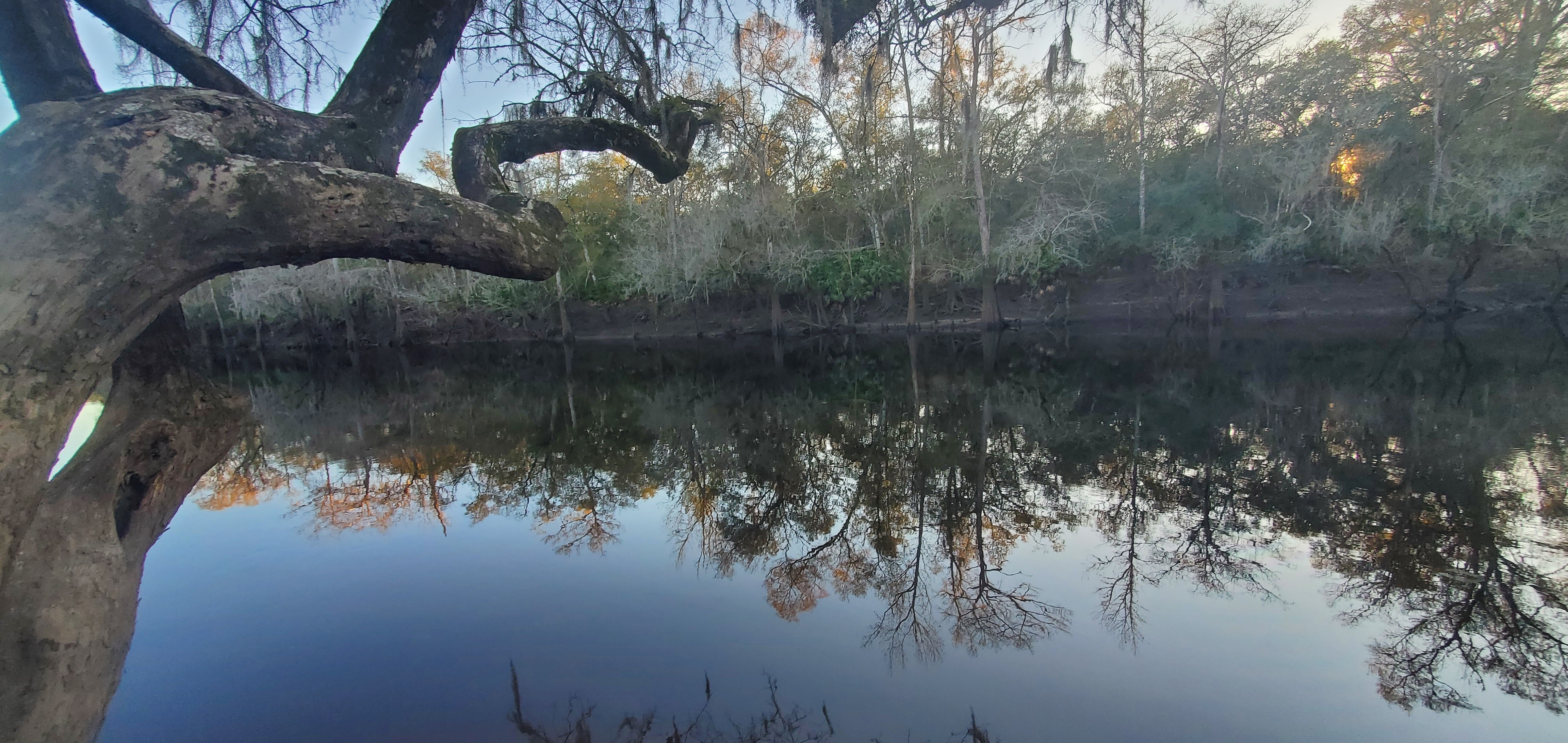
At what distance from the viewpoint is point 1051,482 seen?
647cm

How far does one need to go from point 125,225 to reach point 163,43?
4.48ft

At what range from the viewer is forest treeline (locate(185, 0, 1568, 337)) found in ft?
58.3

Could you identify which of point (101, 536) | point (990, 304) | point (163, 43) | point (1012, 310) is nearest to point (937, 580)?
point (101, 536)

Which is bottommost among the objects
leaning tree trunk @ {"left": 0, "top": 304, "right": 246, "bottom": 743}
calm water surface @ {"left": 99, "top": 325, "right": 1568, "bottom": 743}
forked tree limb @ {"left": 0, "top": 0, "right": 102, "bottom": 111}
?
calm water surface @ {"left": 99, "top": 325, "right": 1568, "bottom": 743}

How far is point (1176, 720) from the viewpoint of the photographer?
9.98 feet

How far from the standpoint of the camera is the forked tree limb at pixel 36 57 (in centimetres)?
211

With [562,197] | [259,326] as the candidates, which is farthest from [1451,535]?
[259,326]

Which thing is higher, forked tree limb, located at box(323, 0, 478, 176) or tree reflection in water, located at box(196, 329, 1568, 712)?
forked tree limb, located at box(323, 0, 478, 176)

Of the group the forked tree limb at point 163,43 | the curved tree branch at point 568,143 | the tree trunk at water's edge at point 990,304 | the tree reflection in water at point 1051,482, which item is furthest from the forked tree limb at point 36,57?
the tree trunk at water's edge at point 990,304

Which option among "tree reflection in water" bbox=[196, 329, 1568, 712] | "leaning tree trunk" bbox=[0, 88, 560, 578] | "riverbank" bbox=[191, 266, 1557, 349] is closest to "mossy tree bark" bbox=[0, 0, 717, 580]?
"leaning tree trunk" bbox=[0, 88, 560, 578]

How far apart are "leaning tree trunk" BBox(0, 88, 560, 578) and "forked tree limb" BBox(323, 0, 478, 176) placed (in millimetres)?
498

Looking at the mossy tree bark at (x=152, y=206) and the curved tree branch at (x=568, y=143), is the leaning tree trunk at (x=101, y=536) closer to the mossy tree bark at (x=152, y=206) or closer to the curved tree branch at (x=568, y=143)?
the mossy tree bark at (x=152, y=206)

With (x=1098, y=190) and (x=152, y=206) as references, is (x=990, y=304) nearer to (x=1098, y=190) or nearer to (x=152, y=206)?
(x=1098, y=190)

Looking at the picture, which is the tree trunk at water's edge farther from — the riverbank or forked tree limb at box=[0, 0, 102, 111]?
forked tree limb at box=[0, 0, 102, 111]
